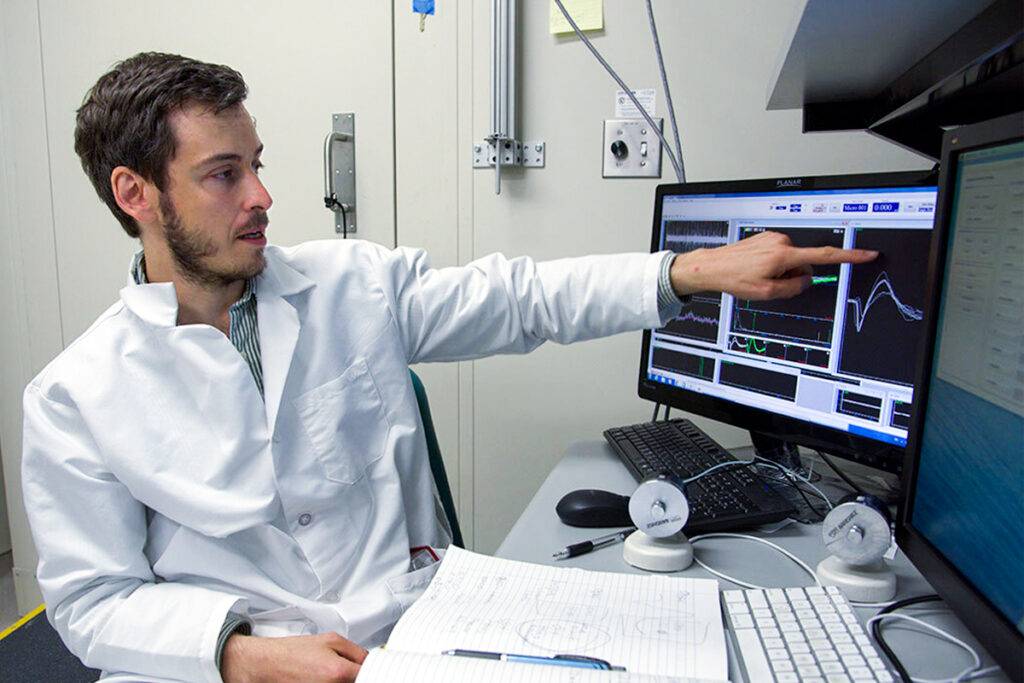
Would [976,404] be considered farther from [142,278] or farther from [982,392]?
[142,278]

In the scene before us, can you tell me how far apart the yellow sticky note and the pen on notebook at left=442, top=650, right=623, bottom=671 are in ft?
4.34

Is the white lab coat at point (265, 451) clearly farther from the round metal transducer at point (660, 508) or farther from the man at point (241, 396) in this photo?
the round metal transducer at point (660, 508)

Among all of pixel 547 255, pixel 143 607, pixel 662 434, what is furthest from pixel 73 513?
pixel 547 255

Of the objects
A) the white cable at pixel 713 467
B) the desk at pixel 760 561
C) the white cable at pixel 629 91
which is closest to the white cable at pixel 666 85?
the white cable at pixel 629 91

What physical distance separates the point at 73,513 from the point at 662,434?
916 millimetres

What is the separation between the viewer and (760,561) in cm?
86

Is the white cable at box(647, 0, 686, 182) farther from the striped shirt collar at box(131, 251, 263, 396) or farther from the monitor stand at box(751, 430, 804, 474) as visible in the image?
the striped shirt collar at box(131, 251, 263, 396)

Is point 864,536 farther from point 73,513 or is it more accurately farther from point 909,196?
point 73,513

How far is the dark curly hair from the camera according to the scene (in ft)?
3.41

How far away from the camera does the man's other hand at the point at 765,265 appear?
908 mm

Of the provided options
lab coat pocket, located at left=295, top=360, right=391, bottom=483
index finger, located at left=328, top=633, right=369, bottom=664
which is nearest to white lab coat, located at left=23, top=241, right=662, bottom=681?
lab coat pocket, located at left=295, top=360, right=391, bottom=483

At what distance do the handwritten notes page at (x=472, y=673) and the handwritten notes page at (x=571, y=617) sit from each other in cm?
2

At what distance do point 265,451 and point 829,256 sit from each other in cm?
80

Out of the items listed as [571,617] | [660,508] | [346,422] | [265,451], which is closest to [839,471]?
[660,508]
